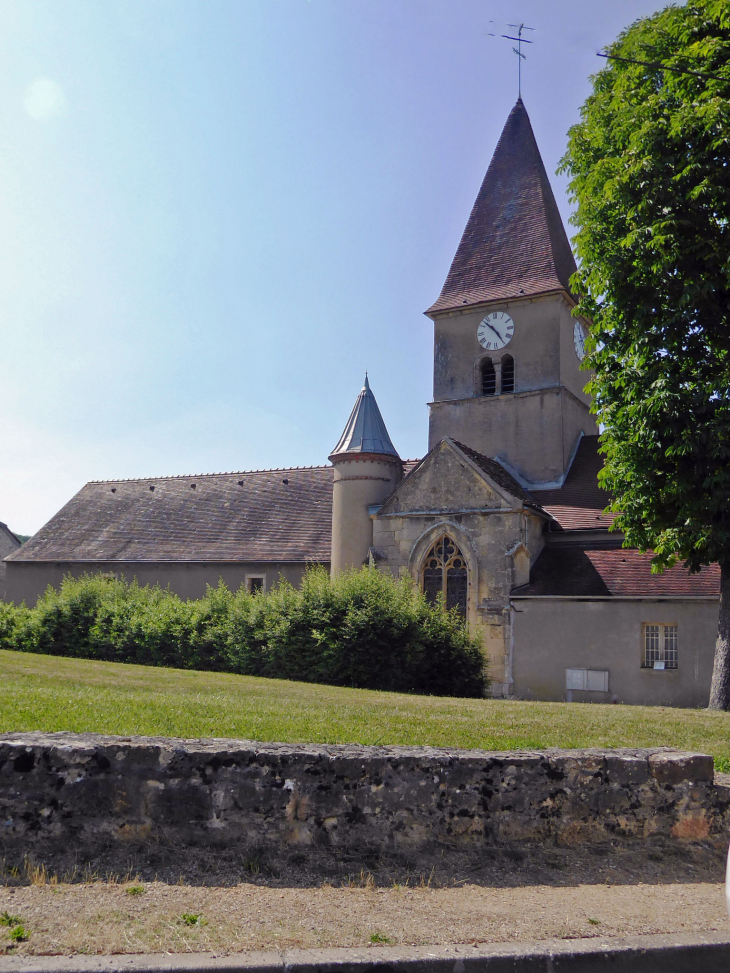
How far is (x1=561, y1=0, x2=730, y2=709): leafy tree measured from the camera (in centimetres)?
1288

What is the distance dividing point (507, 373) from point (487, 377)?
770 millimetres

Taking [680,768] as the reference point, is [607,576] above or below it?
above

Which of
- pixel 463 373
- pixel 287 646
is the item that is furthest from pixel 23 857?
pixel 463 373

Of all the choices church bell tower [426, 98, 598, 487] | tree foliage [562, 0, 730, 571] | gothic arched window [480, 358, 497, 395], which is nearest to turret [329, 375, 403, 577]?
church bell tower [426, 98, 598, 487]

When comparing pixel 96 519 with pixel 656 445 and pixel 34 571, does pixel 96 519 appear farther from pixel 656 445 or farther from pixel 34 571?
pixel 656 445

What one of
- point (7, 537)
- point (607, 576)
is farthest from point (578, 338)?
point (7, 537)

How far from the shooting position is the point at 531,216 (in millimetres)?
28438

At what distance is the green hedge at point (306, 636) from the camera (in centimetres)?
1775

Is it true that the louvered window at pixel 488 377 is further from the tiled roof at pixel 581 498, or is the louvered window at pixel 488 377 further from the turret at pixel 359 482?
the turret at pixel 359 482

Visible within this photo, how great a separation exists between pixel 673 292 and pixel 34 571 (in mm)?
26558

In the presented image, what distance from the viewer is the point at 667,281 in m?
13.6

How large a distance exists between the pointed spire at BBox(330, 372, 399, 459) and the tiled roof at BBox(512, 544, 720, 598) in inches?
241

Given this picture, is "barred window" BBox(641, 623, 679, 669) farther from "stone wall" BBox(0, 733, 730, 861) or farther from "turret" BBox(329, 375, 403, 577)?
"stone wall" BBox(0, 733, 730, 861)

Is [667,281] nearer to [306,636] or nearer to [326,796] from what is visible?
[306,636]
